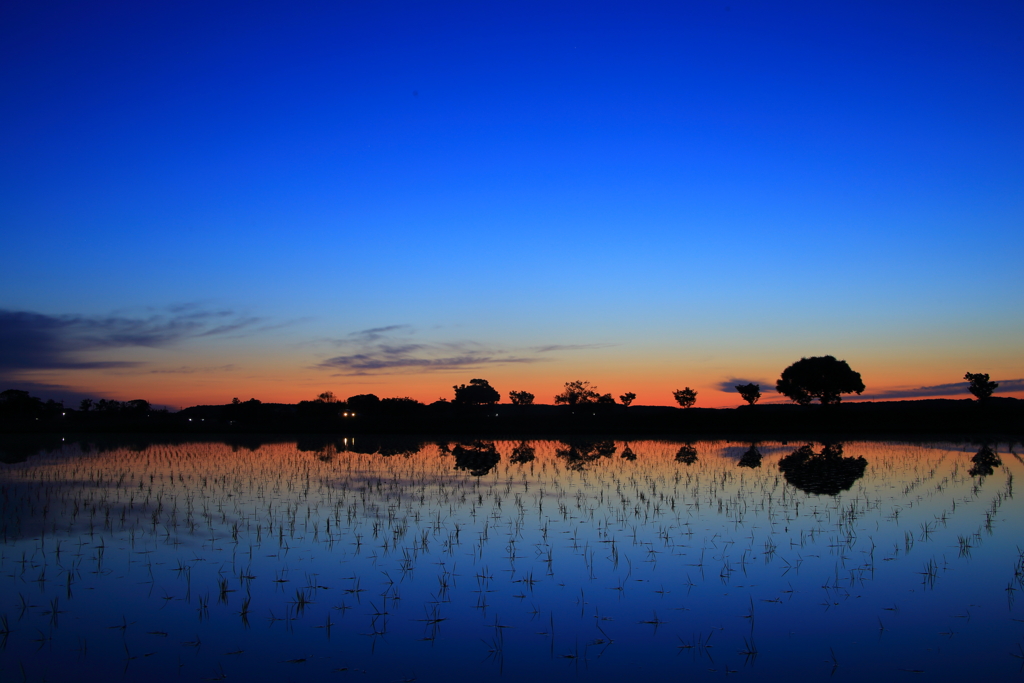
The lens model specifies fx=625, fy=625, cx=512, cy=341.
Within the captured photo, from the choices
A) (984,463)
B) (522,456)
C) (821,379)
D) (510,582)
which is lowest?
(984,463)

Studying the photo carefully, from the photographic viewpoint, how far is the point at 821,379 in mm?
104500

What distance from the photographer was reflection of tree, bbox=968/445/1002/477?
2983 centimetres

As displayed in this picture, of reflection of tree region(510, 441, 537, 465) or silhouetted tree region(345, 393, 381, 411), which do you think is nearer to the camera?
reflection of tree region(510, 441, 537, 465)

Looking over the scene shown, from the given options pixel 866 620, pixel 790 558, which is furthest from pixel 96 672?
pixel 790 558

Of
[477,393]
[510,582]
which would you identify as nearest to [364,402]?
[477,393]

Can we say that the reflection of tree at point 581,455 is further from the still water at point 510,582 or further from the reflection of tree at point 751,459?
the still water at point 510,582

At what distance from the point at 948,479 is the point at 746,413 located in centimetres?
5778

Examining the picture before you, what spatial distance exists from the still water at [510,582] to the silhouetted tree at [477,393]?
132 meters

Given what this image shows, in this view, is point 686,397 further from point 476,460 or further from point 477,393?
point 476,460

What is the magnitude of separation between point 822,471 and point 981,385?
11800 centimetres

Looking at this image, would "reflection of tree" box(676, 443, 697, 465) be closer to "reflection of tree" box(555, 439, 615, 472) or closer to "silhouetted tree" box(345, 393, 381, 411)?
"reflection of tree" box(555, 439, 615, 472)

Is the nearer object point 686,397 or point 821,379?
point 821,379

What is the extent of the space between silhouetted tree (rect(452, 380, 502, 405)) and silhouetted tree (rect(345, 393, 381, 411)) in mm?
20710

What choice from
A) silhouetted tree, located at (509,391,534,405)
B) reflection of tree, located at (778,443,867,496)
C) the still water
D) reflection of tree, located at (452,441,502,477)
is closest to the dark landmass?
reflection of tree, located at (452,441,502,477)
